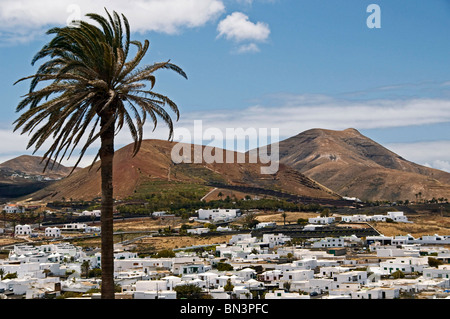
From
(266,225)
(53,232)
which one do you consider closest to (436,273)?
(266,225)

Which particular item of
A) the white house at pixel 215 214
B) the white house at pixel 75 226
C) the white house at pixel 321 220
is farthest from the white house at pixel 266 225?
the white house at pixel 75 226

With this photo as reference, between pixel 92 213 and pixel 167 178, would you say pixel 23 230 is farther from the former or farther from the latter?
pixel 167 178

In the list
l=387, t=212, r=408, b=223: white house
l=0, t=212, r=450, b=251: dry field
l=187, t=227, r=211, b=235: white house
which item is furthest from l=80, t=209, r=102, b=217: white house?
l=387, t=212, r=408, b=223: white house

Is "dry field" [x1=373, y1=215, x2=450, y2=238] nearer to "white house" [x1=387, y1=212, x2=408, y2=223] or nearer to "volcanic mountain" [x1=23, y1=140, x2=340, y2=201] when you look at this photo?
"white house" [x1=387, y1=212, x2=408, y2=223]

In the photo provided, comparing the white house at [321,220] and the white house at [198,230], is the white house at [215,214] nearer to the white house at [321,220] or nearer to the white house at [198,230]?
the white house at [198,230]
